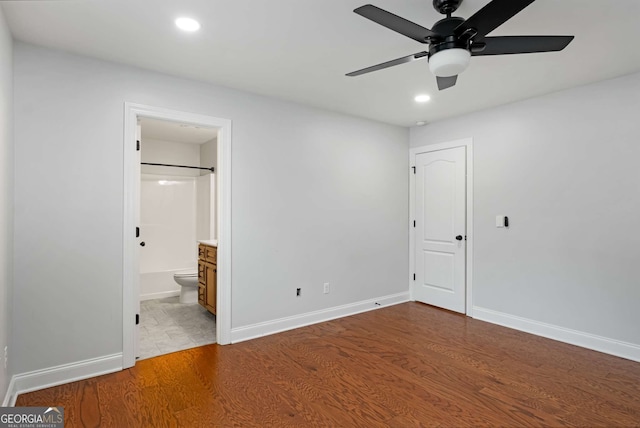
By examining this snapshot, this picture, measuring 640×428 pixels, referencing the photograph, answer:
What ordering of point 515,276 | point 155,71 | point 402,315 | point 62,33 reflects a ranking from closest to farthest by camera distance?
point 62,33, point 155,71, point 515,276, point 402,315

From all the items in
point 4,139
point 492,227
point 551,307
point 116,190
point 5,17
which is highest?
point 5,17

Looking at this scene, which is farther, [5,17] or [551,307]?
[551,307]

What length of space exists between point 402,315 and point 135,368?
2.89m

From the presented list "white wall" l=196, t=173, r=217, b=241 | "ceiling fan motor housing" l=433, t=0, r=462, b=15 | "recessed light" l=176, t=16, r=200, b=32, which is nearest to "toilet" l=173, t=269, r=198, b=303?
"white wall" l=196, t=173, r=217, b=241

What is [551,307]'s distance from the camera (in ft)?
11.7

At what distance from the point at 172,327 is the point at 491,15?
154 inches

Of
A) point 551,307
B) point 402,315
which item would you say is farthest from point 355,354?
point 551,307

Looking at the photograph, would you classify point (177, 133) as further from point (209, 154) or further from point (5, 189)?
point (5, 189)

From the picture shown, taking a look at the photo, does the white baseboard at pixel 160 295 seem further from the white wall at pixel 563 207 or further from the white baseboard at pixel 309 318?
the white wall at pixel 563 207

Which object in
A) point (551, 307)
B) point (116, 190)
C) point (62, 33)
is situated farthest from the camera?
point (551, 307)

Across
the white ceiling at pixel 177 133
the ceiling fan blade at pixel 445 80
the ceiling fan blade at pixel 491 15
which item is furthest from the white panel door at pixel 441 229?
the white ceiling at pixel 177 133

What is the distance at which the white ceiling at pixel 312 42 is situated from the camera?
6.82 feet

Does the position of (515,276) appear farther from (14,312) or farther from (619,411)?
(14,312)

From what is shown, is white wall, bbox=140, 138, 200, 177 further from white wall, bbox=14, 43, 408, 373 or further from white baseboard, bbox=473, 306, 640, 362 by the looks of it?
white baseboard, bbox=473, 306, 640, 362
